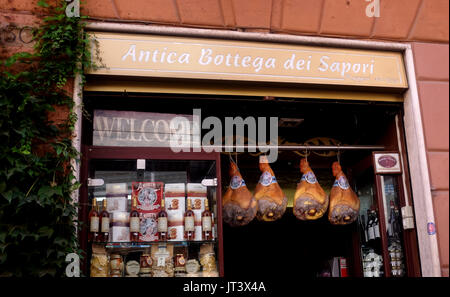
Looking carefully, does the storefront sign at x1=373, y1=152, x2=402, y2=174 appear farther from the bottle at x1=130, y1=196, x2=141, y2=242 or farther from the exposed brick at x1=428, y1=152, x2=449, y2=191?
the bottle at x1=130, y1=196, x2=141, y2=242

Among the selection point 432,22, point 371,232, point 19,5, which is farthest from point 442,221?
point 19,5

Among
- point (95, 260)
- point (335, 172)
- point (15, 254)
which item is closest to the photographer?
point (15, 254)

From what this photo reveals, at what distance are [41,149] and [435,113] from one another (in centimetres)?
333

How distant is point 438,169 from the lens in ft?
14.1

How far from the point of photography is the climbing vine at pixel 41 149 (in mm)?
3336

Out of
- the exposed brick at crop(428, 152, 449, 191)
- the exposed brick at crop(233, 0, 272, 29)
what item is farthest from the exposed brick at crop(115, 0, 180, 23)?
the exposed brick at crop(428, 152, 449, 191)

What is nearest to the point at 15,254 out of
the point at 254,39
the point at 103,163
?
the point at 103,163

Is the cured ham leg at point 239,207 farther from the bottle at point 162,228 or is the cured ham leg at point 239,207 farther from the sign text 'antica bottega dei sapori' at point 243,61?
the sign text 'antica bottega dei sapori' at point 243,61

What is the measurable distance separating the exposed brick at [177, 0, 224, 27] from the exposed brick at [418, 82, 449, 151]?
1919 millimetres

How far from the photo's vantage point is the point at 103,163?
13.3 ft

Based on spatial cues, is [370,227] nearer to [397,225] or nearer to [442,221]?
[397,225]

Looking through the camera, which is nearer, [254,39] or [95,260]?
[95,260]
